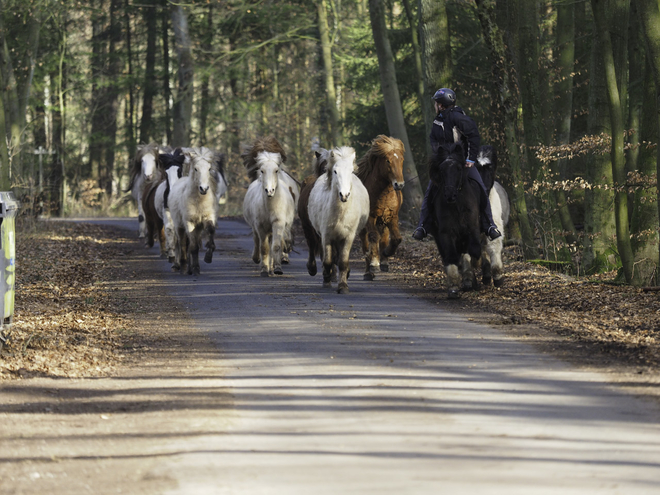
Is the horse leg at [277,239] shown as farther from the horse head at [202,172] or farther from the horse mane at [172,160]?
the horse mane at [172,160]

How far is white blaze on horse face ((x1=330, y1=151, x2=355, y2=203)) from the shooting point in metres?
12.5

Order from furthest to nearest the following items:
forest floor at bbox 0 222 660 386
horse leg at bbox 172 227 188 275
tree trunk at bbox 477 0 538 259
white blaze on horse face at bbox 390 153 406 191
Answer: horse leg at bbox 172 227 188 275, tree trunk at bbox 477 0 538 259, white blaze on horse face at bbox 390 153 406 191, forest floor at bbox 0 222 660 386

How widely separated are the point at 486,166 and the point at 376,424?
25.0 ft

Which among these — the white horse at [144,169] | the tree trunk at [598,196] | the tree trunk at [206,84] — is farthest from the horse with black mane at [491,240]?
the tree trunk at [206,84]

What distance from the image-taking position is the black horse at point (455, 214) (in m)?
12.1

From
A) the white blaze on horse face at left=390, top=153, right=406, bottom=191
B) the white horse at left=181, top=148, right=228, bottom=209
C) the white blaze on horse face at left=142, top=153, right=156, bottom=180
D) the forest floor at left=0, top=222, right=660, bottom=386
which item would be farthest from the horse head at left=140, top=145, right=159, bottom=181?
the white blaze on horse face at left=390, top=153, right=406, bottom=191

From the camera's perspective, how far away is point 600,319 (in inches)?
401

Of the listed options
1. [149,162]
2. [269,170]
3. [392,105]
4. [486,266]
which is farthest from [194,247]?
[392,105]

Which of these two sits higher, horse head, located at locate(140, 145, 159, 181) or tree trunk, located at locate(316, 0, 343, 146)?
tree trunk, located at locate(316, 0, 343, 146)

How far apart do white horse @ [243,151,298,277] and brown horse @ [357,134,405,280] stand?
55.3 inches

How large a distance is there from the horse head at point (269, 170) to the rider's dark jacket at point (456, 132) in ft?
11.0

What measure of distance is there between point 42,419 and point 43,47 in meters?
41.0

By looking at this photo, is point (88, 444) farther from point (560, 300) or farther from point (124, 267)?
point (124, 267)

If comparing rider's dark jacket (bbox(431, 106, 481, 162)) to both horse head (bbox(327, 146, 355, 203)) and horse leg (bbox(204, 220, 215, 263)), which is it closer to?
horse head (bbox(327, 146, 355, 203))
